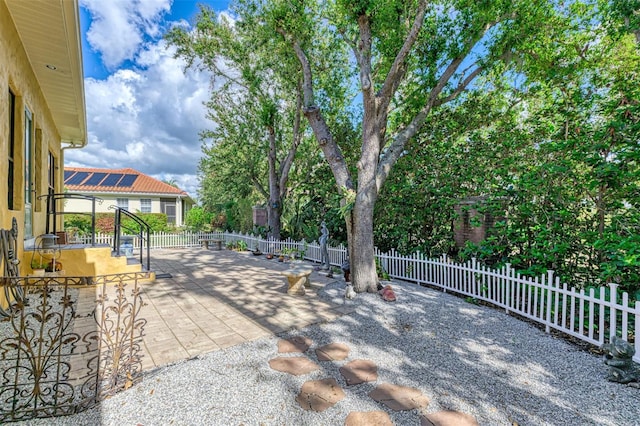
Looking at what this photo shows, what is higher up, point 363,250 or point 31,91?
point 31,91

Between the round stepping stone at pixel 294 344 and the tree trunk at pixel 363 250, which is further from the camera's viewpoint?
the tree trunk at pixel 363 250

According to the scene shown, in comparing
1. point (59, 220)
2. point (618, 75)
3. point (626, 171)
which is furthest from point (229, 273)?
point (618, 75)

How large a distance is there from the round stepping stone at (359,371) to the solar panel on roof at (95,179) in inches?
856

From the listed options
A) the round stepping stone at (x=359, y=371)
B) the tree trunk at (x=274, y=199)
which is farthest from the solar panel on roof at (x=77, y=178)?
the round stepping stone at (x=359, y=371)

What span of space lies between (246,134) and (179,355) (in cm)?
1030

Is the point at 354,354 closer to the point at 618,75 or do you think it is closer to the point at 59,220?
the point at 618,75

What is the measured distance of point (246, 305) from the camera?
4840 millimetres

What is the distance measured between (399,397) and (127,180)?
2264 centimetres

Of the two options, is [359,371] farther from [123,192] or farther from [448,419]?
[123,192]

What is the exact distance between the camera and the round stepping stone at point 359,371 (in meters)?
2.70

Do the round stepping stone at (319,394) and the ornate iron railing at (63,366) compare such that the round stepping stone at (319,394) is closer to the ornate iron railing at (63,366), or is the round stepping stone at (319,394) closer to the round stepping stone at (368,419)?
the round stepping stone at (368,419)

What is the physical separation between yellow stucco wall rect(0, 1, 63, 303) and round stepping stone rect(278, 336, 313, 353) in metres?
3.60

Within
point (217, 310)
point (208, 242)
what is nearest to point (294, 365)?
point (217, 310)

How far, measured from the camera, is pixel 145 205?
19.2 m
